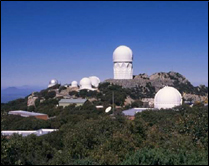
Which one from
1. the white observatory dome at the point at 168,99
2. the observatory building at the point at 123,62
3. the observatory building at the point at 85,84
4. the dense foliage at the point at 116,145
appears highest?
the observatory building at the point at 123,62

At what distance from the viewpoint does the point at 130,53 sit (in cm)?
4728

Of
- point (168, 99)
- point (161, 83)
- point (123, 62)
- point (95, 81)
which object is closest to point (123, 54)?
point (123, 62)

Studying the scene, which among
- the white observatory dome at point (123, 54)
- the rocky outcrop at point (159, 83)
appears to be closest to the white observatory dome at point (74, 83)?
the rocky outcrop at point (159, 83)

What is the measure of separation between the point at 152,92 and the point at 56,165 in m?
35.7

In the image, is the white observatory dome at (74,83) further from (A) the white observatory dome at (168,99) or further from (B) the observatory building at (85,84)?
(A) the white observatory dome at (168,99)

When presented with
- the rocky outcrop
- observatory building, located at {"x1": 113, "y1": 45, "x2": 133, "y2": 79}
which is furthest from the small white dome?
observatory building, located at {"x1": 113, "y1": 45, "x2": 133, "y2": 79}

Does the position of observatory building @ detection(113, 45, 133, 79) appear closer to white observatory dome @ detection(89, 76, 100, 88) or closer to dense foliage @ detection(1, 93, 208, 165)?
white observatory dome @ detection(89, 76, 100, 88)

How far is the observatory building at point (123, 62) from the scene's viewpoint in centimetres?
4711

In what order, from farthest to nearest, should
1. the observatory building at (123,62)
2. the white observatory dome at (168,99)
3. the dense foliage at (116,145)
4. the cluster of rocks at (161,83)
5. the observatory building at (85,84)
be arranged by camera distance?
the observatory building at (85,84) < the observatory building at (123,62) < the cluster of rocks at (161,83) < the white observatory dome at (168,99) < the dense foliage at (116,145)

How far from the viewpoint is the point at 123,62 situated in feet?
155

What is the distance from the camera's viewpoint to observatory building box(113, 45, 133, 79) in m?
47.1

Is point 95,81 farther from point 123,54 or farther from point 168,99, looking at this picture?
point 168,99

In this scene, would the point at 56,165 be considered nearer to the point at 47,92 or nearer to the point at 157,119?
the point at 157,119

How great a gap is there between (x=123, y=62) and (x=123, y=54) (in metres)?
1.04
